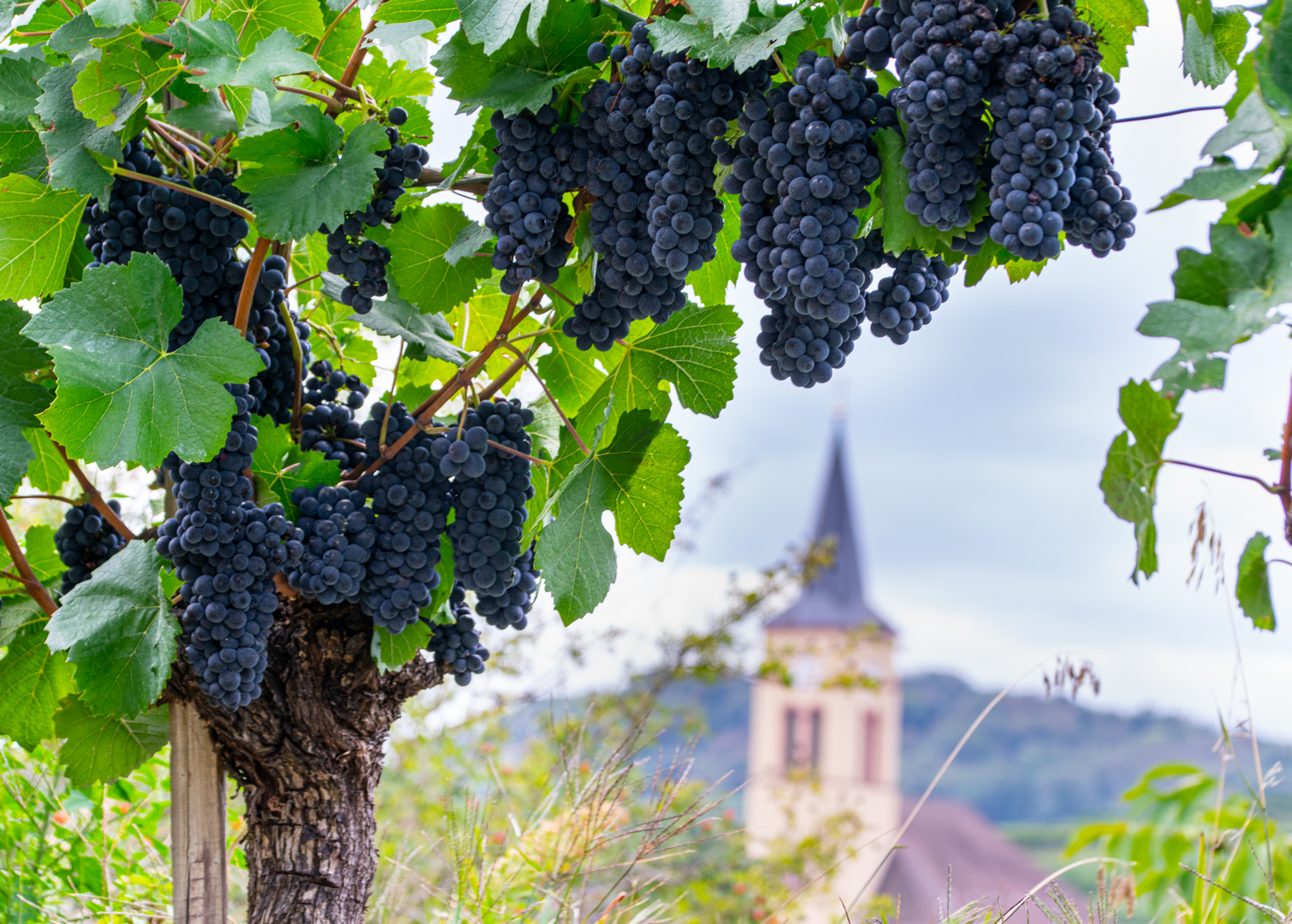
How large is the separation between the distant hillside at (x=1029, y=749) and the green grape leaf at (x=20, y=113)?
3298cm

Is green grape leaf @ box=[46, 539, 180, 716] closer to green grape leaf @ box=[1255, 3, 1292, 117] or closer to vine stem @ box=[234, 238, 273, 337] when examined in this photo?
vine stem @ box=[234, 238, 273, 337]

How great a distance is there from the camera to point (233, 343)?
825mm

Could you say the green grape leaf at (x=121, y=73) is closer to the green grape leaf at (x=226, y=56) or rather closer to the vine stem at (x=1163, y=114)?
the green grape leaf at (x=226, y=56)

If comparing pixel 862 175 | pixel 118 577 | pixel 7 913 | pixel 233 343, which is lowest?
pixel 7 913

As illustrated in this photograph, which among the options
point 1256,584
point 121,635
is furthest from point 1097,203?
point 121,635

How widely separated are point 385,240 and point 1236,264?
0.65m

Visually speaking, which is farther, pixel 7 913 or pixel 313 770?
pixel 7 913

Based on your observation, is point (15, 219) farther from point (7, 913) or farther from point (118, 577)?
point (7, 913)

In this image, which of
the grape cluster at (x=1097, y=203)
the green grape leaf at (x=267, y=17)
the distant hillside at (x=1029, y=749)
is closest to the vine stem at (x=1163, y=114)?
the grape cluster at (x=1097, y=203)

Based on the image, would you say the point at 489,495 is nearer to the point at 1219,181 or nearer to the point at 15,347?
the point at 15,347

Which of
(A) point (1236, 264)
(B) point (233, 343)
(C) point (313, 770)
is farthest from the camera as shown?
(C) point (313, 770)

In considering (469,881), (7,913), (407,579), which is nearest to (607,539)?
(407,579)

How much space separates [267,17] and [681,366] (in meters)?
0.48

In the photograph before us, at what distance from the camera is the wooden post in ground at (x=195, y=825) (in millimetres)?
1076
